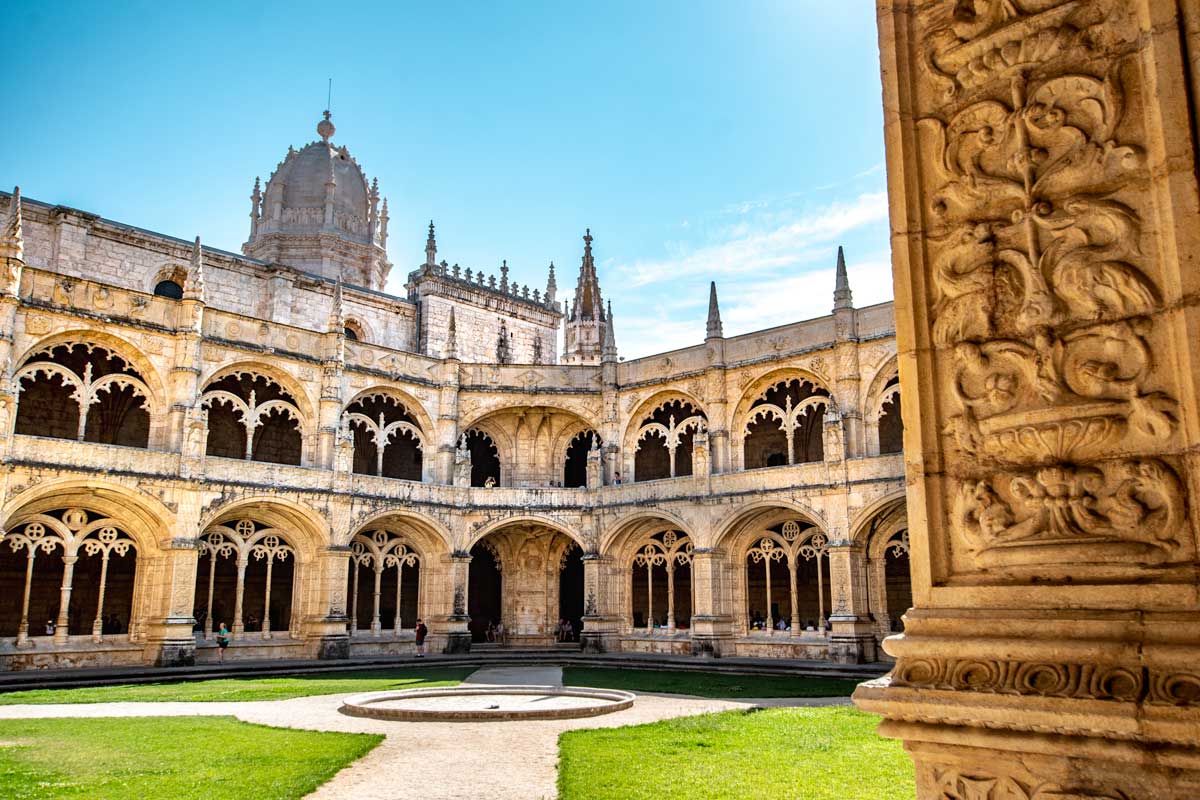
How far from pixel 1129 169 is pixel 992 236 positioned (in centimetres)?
42

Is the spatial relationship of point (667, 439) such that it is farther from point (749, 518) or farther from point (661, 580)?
point (661, 580)

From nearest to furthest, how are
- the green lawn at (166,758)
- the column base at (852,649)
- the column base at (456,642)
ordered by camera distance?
the green lawn at (166,758) → the column base at (852,649) → the column base at (456,642)

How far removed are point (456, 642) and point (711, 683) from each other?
34.6 feet

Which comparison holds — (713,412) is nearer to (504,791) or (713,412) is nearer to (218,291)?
(218,291)

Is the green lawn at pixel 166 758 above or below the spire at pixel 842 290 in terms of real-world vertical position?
below

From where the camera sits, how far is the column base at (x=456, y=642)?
27.7 metres

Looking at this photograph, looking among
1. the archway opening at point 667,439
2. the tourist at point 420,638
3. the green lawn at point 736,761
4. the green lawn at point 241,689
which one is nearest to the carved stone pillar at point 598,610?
the archway opening at point 667,439

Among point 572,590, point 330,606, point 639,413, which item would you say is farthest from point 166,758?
point 572,590

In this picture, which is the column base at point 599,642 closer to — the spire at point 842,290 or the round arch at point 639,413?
the round arch at point 639,413

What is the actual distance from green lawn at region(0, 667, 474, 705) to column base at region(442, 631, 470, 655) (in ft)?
16.5

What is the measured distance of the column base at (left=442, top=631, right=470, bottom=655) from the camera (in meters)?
27.7

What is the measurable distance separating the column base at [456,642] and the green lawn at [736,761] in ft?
52.1

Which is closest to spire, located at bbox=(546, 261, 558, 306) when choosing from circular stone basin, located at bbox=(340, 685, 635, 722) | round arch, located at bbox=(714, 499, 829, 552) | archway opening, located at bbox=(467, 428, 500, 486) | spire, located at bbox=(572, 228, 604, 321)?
spire, located at bbox=(572, 228, 604, 321)

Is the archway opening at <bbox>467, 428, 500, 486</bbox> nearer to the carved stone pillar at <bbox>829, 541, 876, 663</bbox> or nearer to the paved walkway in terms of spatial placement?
the carved stone pillar at <bbox>829, 541, 876, 663</bbox>
